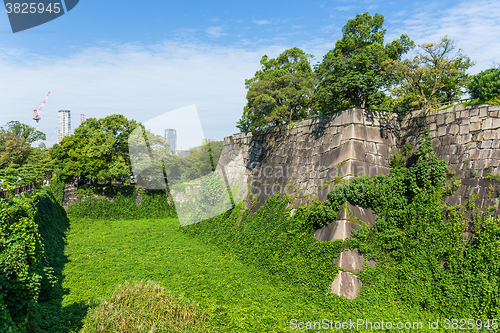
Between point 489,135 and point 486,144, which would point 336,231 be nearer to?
point 486,144

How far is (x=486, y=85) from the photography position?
26.4 ft

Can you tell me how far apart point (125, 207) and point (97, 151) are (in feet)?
15.3

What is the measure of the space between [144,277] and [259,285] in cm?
364

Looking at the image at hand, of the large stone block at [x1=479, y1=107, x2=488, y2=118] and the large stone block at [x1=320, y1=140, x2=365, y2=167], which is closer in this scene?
the large stone block at [x1=479, y1=107, x2=488, y2=118]

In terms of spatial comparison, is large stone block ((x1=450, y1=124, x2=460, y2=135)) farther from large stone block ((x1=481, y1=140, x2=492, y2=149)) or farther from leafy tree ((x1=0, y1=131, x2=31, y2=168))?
leafy tree ((x1=0, y1=131, x2=31, y2=168))

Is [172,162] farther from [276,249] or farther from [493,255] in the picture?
[493,255]

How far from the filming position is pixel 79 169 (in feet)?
72.4

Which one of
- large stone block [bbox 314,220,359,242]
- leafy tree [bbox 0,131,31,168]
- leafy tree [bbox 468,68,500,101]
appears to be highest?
leafy tree [bbox 0,131,31,168]

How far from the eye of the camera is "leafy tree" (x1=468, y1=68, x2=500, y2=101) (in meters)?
7.83

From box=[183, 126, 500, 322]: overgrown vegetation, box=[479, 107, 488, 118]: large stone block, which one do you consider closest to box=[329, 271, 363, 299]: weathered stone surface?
box=[183, 126, 500, 322]: overgrown vegetation

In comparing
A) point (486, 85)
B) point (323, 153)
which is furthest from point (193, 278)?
point (486, 85)

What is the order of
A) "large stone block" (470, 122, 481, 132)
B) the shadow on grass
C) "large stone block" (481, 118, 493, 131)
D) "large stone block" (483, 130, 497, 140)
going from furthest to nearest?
"large stone block" (470, 122, 481, 132) → "large stone block" (481, 118, 493, 131) → "large stone block" (483, 130, 497, 140) → the shadow on grass

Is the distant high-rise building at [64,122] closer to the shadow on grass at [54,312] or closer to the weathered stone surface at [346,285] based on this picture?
the shadow on grass at [54,312]

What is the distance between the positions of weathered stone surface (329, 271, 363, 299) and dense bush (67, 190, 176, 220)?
17.7m
